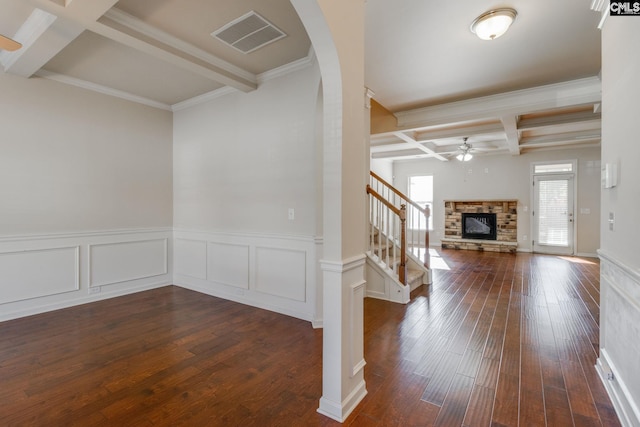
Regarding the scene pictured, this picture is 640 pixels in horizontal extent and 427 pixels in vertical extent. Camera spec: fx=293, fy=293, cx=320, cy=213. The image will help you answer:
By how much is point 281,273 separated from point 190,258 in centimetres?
177

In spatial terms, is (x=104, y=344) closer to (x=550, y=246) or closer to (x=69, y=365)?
(x=69, y=365)

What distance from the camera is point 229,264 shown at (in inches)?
152

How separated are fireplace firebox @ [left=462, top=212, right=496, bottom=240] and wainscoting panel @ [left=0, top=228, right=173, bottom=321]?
770 centimetres

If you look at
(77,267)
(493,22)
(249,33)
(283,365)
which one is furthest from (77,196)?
(493,22)

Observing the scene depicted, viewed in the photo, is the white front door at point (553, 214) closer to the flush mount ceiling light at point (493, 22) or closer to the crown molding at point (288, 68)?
the flush mount ceiling light at point (493, 22)

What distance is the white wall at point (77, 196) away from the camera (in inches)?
126

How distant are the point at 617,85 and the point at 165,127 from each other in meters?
4.97

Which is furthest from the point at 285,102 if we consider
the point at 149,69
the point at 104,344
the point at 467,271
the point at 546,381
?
the point at 467,271

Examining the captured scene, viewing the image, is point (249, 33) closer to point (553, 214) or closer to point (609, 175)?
point (609, 175)

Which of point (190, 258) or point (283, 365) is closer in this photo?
point (283, 365)

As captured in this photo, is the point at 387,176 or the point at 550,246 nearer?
the point at 550,246

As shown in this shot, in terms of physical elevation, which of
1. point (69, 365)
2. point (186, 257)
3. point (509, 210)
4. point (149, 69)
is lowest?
point (69, 365)

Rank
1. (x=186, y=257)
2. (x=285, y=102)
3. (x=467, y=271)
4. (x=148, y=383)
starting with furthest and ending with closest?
(x=467, y=271)
(x=186, y=257)
(x=285, y=102)
(x=148, y=383)

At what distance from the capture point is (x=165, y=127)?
14.6 ft
